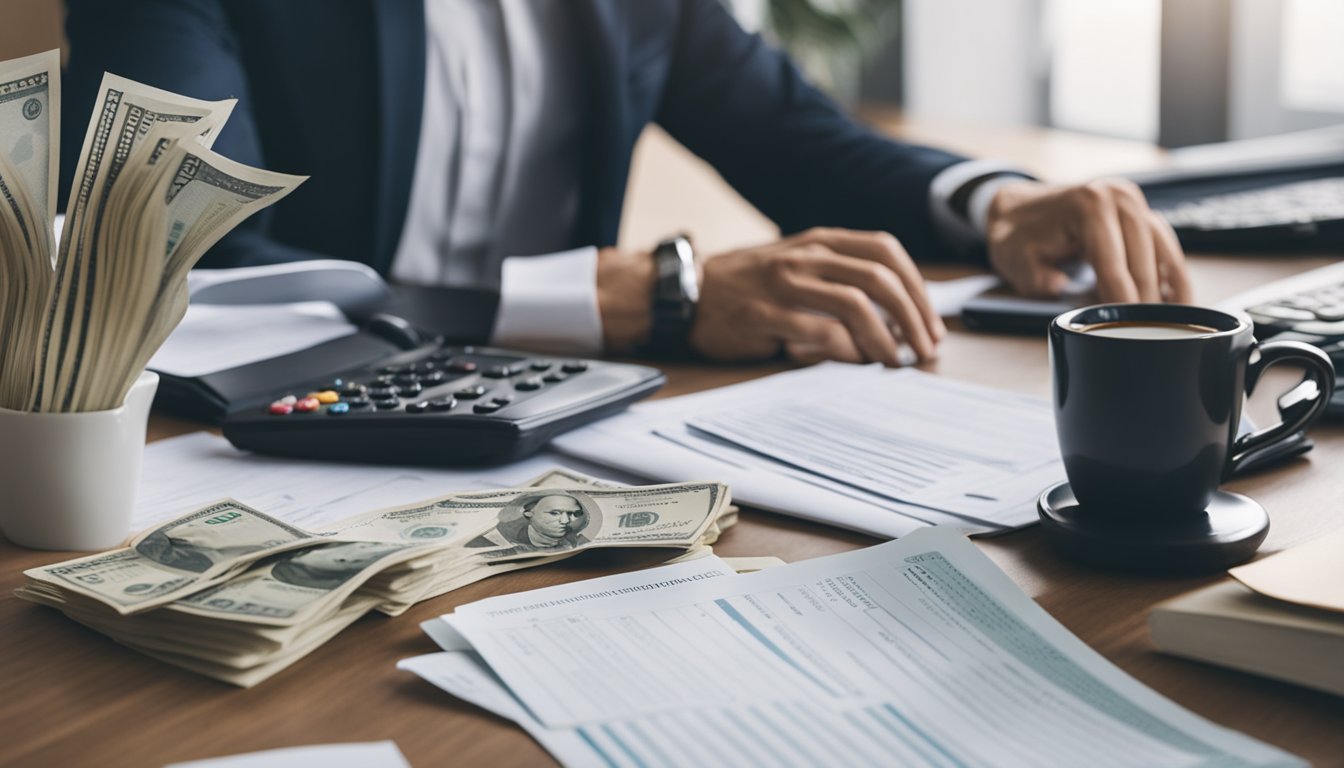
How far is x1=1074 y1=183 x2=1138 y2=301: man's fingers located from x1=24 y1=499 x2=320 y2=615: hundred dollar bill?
0.73 meters

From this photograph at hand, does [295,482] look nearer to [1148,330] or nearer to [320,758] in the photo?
[320,758]

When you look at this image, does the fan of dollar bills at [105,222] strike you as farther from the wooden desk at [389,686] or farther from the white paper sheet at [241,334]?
the white paper sheet at [241,334]

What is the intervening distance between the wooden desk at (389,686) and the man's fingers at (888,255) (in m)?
0.36

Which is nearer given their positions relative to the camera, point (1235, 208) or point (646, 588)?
point (646, 588)

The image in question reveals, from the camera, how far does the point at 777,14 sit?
13.5 feet

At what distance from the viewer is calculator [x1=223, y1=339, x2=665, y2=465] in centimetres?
71

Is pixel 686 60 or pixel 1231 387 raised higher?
pixel 686 60

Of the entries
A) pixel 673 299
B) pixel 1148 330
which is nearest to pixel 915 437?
pixel 1148 330

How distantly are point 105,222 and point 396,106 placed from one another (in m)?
0.81

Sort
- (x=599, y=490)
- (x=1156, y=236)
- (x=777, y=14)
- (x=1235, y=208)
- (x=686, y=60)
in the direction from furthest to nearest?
(x=777, y=14) → (x=686, y=60) → (x=1235, y=208) → (x=1156, y=236) → (x=599, y=490)

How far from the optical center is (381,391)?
0.76m

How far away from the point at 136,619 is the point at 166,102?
0.22 meters

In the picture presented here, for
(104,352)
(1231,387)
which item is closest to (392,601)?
(104,352)

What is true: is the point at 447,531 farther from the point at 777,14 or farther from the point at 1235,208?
the point at 777,14
